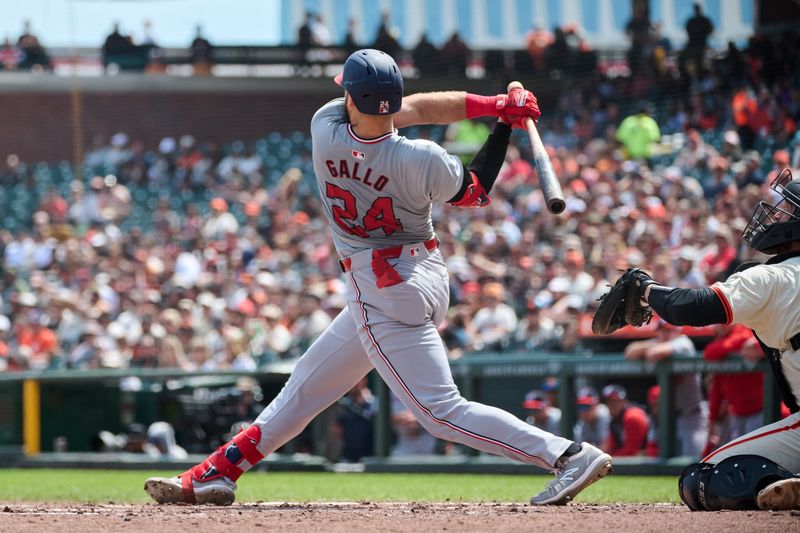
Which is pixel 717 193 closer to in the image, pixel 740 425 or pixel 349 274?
pixel 740 425

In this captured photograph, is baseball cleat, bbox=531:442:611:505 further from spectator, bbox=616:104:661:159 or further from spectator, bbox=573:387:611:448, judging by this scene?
spectator, bbox=616:104:661:159

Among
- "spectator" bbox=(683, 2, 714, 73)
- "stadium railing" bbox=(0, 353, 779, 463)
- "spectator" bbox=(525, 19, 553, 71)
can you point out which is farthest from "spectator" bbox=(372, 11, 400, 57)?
"stadium railing" bbox=(0, 353, 779, 463)

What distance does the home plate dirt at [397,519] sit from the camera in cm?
363

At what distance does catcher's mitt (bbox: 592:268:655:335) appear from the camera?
168 inches

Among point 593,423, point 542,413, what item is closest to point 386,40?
point 542,413

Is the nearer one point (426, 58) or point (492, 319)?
point (492, 319)

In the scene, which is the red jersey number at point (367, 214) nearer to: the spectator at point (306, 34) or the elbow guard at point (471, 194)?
the elbow guard at point (471, 194)

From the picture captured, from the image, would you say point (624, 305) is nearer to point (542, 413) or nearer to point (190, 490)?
point (190, 490)

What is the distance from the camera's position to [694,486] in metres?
4.21

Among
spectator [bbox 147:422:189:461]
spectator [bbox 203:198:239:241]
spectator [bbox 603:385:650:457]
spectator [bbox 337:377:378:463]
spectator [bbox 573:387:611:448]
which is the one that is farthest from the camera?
spectator [bbox 203:198:239:241]

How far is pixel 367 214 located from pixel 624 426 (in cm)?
407

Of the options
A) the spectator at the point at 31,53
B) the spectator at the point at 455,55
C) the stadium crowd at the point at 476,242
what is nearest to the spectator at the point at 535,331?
the stadium crowd at the point at 476,242

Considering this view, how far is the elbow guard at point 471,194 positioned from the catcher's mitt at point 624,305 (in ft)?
1.94

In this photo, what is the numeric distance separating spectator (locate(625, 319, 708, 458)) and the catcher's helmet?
12.9ft
